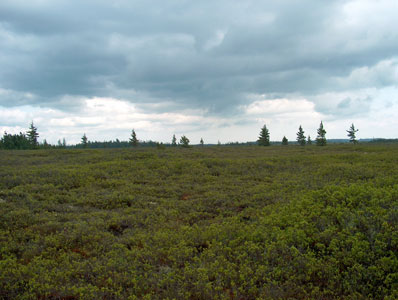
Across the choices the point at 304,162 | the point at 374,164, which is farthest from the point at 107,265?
the point at 304,162

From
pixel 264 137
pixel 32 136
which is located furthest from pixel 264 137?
pixel 32 136

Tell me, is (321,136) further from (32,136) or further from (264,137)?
(32,136)

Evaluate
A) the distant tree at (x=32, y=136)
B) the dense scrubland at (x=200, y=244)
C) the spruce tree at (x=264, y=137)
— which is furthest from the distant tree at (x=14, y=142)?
the dense scrubland at (x=200, y=244)

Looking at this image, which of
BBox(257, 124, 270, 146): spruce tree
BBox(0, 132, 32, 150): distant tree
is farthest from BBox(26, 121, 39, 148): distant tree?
BBox(257, 124, 270, 146): spruce tree

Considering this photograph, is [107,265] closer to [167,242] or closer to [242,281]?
[167,242]

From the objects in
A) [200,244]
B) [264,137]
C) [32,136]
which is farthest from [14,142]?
[200,244]

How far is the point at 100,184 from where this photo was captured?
57.9 ft

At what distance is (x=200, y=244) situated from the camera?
877cm

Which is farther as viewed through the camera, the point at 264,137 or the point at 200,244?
the point at 264,137

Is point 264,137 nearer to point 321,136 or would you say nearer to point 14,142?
point 321,136

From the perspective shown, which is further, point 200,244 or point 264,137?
point 264,137

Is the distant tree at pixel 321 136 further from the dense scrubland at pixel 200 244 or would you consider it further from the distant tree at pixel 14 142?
the distant tree at pixel 14 142

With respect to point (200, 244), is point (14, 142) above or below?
above

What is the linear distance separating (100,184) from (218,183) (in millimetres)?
7953
